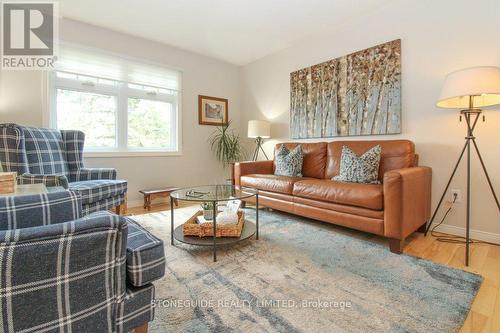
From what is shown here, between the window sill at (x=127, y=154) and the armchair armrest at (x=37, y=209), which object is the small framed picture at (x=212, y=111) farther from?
the armchair armrest at (x=37, y=209)

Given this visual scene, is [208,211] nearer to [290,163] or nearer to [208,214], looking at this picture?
[208,214]

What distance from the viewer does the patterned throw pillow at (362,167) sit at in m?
2.34

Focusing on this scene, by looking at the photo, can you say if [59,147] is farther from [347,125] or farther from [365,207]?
[347,125]

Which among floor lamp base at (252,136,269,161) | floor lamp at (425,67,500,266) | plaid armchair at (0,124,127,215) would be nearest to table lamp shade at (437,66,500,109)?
floor lamp at (425,67,500,266)

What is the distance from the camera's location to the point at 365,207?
199cm

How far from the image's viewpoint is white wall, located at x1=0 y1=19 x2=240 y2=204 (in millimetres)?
2650

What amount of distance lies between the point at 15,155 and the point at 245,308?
223 centimetres

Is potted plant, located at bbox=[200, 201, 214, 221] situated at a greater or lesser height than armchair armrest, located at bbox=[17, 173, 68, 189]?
lesser

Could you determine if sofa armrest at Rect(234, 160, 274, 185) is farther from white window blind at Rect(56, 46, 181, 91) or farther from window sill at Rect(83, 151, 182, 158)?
white window blind at Rect(56, 46, 181, 91)

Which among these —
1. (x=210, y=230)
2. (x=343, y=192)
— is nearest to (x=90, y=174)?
(x=210, y=230)

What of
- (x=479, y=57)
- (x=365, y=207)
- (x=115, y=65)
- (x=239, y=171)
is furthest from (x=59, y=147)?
(x=479, y=57)

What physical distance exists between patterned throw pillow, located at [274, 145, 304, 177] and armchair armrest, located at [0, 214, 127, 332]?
2.48 meters

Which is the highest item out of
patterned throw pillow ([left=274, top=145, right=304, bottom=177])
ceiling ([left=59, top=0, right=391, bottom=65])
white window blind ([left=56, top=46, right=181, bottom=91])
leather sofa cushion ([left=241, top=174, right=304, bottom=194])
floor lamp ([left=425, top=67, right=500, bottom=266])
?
ceiling ([left=59, top=0, right=391, bottom=65])

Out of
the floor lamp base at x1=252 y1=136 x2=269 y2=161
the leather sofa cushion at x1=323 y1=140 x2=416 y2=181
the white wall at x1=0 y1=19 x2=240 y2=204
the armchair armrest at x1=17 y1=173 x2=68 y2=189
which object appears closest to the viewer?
the armchair armrest at x1=17 y1=173 x2=68 y2=189
